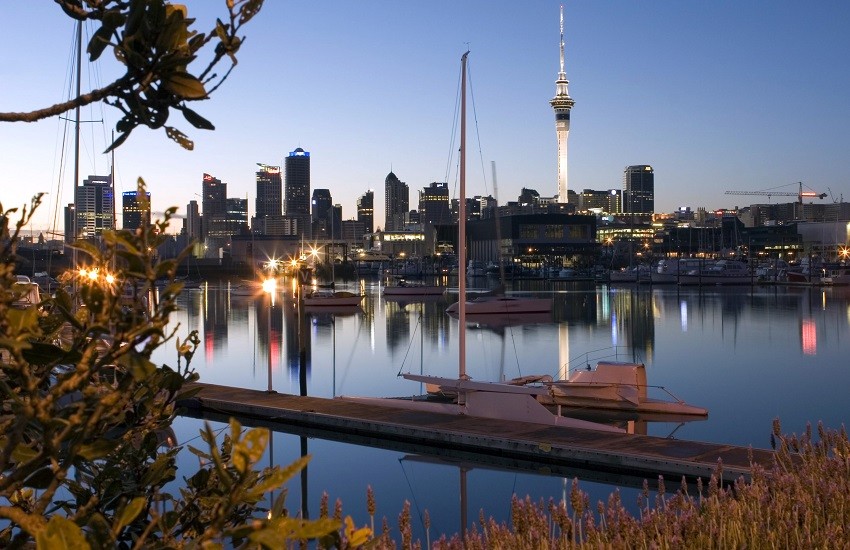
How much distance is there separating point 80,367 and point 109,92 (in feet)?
3.09


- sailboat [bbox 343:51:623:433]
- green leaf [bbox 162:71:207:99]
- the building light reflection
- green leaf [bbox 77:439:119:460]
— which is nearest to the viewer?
green leaf [bbox 77:439:119:460]

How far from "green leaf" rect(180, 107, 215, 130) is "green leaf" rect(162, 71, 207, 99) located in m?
0.07

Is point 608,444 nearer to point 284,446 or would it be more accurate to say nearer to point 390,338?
point 284,446

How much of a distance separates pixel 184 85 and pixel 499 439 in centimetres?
1804

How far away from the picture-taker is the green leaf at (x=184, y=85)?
104 inches

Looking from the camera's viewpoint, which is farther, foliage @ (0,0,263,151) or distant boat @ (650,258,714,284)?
distant boat @ (650,258,714,284)

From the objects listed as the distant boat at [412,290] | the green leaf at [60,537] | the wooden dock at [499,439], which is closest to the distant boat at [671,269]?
the distant boat at [412,290]

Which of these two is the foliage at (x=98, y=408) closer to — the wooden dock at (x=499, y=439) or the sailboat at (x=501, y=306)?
the wooden dock at (x=499, y=439)

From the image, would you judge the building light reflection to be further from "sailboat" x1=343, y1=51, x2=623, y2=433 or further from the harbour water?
"sailboat" x1=343, y1=51, x2=623, y2=433

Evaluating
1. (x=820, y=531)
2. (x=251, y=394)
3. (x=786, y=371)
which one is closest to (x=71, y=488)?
(x=820, y=531)

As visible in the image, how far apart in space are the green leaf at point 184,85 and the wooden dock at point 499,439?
14935 mm

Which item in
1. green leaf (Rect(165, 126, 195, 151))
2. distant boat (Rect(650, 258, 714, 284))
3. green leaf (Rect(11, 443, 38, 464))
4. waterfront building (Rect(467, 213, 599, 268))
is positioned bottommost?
distant boat (Rect(650, 258, 714, 284))

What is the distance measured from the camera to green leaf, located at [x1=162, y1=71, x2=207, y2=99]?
8.63ft

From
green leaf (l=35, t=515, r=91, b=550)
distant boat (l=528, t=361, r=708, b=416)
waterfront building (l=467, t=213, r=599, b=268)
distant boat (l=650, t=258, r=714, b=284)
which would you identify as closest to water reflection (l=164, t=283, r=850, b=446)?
distant boat (l=528, t=361, r=708, b=416)
